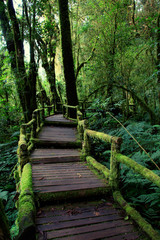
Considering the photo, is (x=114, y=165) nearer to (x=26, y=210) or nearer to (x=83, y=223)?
(x=83, y=223)

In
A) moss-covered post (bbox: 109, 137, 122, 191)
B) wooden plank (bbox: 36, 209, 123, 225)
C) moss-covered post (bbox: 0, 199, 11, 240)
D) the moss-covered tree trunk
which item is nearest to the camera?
moss-covered post (bbox: 0, 199, 11, 240)

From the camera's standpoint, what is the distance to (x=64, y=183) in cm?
358

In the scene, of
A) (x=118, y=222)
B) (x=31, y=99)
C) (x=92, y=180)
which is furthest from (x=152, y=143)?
(x=31, y=99)

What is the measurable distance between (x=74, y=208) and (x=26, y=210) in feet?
3.36

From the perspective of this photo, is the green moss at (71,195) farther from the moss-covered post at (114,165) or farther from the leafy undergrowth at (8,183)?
the leafy undergrowth at (8,183)

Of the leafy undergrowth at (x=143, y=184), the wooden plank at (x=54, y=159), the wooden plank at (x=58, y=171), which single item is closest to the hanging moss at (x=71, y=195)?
the leafy undergrowth at (x=143, y=184)

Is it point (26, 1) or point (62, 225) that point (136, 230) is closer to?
point (62, 225)

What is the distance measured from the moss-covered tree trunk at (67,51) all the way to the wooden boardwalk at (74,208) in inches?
266

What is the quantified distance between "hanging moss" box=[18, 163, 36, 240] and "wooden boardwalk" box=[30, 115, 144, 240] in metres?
0.22

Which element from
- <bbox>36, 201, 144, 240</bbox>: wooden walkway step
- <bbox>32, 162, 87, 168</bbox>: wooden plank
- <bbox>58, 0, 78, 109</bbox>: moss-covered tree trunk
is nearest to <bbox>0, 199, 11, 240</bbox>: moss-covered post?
<bbox>36, 201, 144, 240</bbox>: wooden walkway step

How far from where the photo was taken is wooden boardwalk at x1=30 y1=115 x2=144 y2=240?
7.86ft

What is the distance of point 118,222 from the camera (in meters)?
2.64

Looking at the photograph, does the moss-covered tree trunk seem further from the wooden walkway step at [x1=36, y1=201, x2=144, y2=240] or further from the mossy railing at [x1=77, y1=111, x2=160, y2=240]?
the wooden walkway step at [x1=36, y1=201, x2=144, y2=240]

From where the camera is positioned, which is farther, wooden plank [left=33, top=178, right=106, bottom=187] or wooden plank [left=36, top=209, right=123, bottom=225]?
wooden plank [left=33, top=178, right=106, bottom=187]
